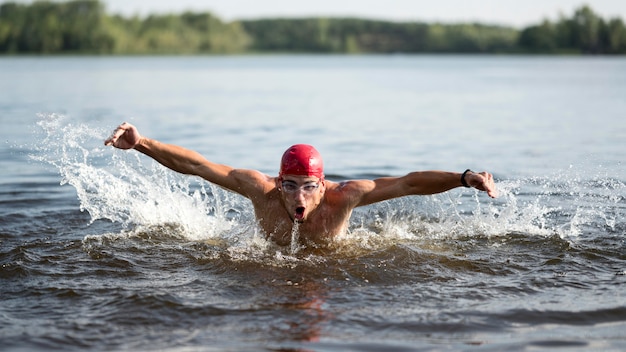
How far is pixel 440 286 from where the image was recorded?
23.7 feet

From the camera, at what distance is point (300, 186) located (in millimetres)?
7621

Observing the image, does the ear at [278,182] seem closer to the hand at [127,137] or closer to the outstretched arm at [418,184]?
the outstretched arm at [418,184]

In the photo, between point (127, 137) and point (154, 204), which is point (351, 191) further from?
point (154, 204)

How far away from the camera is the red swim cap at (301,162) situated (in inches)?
295

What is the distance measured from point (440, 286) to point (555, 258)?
1.59 m

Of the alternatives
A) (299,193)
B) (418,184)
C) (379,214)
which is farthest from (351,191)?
(379,214)

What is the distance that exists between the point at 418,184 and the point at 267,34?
179 m

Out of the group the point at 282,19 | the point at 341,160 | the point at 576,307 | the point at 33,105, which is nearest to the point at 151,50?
the point at 282,19

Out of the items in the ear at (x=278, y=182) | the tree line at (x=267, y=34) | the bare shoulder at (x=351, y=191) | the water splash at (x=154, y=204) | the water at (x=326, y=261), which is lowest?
the water at (x=326, y=261)

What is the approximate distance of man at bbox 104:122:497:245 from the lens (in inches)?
295

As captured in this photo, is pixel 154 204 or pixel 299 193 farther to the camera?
pixel 154 204

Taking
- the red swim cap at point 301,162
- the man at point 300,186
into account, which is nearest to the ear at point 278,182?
the man at point 300,186

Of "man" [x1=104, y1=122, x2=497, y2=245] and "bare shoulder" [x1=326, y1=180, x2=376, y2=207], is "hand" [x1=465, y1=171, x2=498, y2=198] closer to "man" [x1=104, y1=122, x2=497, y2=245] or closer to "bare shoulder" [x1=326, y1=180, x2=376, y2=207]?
"man" [x1=104, y1=122, x2=497, y2=245]

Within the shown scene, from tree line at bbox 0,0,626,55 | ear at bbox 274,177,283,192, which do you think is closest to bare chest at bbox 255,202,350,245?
ear at bbox 274,177,283,192
